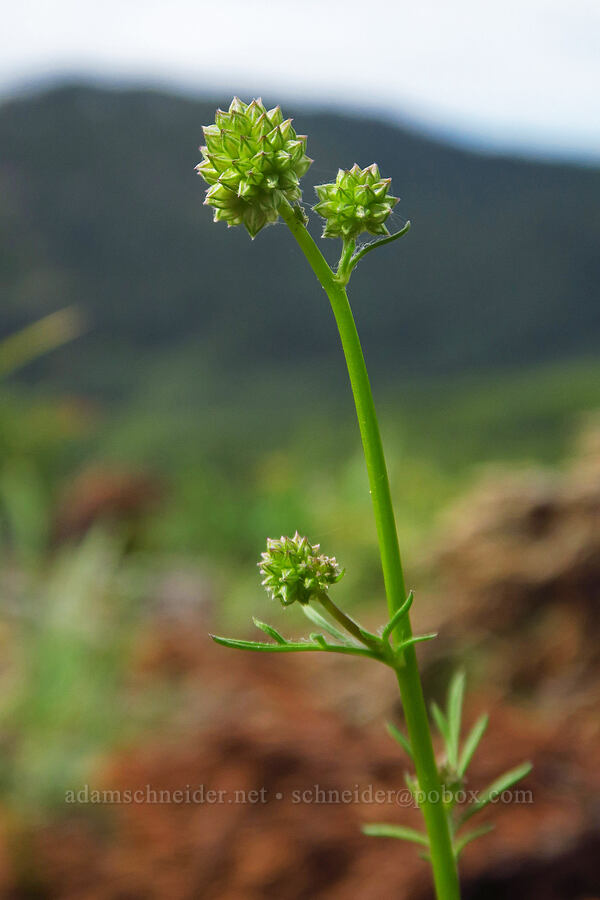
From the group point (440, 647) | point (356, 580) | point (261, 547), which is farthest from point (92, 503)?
point (440, 647)

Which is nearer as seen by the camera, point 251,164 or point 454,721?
point 251,164

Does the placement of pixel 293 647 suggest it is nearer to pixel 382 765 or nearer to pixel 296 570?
pixel 296 570

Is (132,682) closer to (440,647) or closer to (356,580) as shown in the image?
(440,647)

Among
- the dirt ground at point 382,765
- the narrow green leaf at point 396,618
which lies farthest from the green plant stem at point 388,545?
the dirt ground at point 382,765

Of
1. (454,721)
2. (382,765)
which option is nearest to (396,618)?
(454,721)

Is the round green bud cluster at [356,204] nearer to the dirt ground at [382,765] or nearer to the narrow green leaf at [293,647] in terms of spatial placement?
the narrow green leaf at [293,647]

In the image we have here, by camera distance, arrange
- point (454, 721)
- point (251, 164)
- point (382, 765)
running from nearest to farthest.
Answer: point (251, 164) < point (454, 721) < point (382, 765)

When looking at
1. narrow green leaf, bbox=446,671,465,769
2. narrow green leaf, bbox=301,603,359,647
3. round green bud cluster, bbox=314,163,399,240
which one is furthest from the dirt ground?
round green bud cluster, bbox=314,163,399,240

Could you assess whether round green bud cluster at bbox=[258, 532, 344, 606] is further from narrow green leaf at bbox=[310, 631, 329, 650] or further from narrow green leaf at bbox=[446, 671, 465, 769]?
narrow green leaf at bbox=[446, 671, 465, 769]
